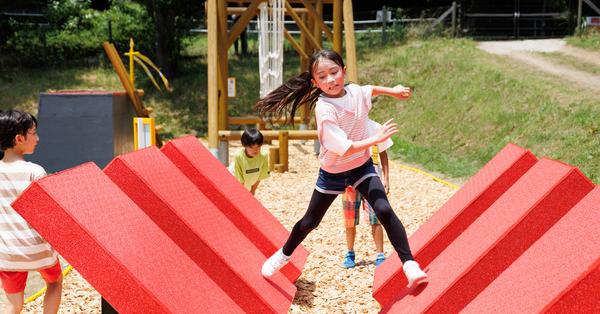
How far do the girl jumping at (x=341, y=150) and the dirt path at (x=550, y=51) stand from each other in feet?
35.6

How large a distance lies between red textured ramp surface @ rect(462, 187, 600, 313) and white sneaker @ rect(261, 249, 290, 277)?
1.43 metres

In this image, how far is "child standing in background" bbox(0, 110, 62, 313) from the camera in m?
3.73

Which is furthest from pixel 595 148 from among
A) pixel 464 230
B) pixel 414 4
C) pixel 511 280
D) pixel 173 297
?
pixel 414 4

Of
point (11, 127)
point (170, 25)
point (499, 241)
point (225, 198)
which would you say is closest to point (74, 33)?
point (170, 25)

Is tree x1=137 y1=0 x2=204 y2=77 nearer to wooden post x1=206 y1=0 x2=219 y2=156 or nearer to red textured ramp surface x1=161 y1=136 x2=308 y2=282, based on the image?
wooden post x1=206 y1=0 x2=219 y2=156

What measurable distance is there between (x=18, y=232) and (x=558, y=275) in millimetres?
2742

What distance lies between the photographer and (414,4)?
28781 mm

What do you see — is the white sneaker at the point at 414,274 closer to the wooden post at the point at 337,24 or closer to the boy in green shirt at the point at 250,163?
the boy in green shirt at the point at 250,163

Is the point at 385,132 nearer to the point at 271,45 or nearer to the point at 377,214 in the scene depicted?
the point at 377,214

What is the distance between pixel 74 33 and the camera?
92.6 ft

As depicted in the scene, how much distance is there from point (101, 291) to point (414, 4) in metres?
27.2

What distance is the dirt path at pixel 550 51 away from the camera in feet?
49.6

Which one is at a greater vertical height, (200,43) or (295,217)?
(200,43)

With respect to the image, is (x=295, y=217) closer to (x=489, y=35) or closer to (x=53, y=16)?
(x=489, y=35)
